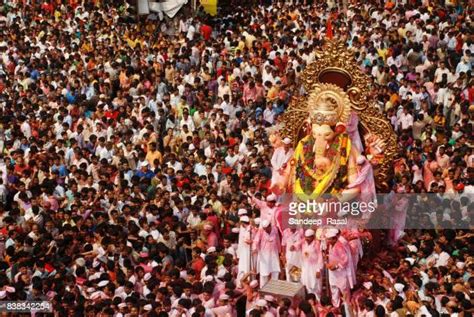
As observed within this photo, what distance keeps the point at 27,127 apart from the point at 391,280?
28.5 feet

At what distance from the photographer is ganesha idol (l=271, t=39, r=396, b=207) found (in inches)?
607

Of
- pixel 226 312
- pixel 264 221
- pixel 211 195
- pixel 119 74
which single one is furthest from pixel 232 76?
pixel 226 312

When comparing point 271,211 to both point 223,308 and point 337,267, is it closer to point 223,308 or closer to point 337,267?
point 337,267

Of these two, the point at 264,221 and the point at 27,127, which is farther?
the point at 27,127

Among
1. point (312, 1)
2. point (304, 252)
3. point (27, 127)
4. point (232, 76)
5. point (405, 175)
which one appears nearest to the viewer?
point (304, 252)

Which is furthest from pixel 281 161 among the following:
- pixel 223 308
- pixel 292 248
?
pixel 223 308

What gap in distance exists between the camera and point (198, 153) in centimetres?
1919

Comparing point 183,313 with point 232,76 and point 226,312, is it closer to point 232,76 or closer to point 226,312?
point 226,312

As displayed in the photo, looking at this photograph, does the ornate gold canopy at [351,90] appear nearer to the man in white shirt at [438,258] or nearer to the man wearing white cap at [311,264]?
the man in white shirt at [438,258]

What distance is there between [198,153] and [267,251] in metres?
4.40

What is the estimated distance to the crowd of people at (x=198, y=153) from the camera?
48.0 feet

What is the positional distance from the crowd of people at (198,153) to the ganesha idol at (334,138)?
590mm

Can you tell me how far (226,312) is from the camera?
14.0 meters

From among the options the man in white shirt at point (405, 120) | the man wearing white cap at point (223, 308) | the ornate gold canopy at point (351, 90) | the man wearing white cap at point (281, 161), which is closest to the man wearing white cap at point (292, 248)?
the man wearing white cap at point (281, 161)
